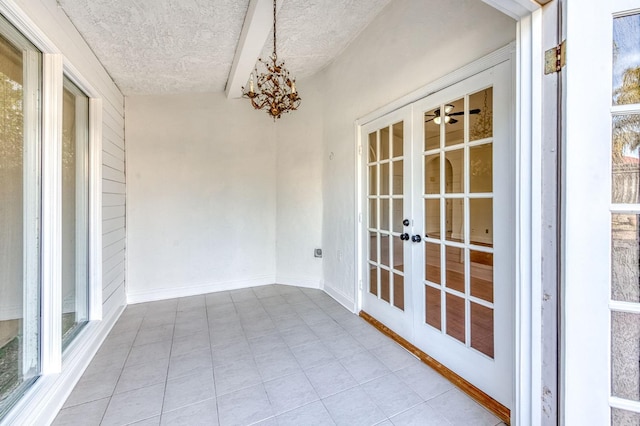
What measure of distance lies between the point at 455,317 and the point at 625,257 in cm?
112

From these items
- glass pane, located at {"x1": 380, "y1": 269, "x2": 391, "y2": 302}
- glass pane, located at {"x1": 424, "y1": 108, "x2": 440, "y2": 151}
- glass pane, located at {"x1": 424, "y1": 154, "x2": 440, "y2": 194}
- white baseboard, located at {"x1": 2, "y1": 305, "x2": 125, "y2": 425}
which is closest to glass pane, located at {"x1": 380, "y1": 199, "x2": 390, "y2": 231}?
glass pane, located at {"x1": 380, "y1": 269, "x2": 391, "y2": 302}

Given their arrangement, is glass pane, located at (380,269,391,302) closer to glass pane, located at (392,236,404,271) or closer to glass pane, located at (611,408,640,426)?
glass pane, located at (392,236,404,271)

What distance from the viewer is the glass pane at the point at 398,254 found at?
2.61 metres

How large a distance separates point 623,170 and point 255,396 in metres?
2.35

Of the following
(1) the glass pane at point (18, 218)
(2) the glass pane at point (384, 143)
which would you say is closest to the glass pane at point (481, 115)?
(2) the glass pane at point (384, 143)

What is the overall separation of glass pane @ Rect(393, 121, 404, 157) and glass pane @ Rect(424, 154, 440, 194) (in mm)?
352

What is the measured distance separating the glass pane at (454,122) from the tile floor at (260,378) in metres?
1.77

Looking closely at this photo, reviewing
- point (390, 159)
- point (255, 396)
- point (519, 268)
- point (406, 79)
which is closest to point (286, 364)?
point (255, 396)

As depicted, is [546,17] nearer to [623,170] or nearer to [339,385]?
[623,170]

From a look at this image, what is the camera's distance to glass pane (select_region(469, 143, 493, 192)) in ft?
5.97

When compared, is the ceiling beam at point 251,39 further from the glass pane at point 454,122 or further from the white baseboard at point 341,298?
the white baseboard at point 341,298

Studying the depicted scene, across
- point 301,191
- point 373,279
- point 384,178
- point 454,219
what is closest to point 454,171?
point 454,219

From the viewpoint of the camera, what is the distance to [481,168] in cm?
A: 188

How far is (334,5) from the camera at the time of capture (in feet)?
8.45
